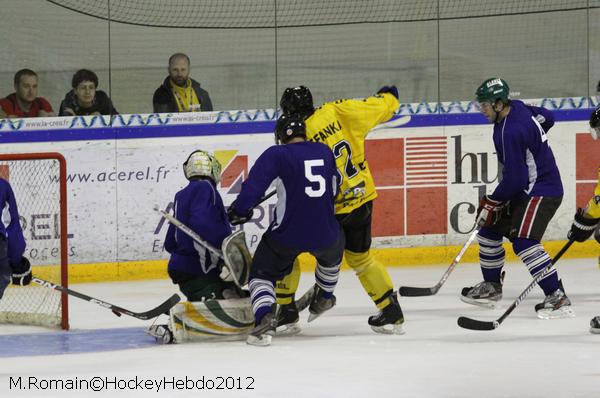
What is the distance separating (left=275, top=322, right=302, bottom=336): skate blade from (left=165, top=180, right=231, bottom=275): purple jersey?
390 mm

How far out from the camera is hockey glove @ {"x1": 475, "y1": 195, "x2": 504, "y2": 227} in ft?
22.1

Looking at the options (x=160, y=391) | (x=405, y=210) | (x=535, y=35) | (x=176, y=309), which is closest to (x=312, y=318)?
(x=176, y=309)

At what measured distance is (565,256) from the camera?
28.7 ft

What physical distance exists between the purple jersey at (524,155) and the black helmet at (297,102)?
1.03m

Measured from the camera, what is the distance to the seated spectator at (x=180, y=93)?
27.7 ft

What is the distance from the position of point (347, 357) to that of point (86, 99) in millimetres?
3314

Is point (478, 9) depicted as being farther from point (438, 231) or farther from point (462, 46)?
point (438, 231)

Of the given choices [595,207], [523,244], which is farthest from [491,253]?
[595,207]

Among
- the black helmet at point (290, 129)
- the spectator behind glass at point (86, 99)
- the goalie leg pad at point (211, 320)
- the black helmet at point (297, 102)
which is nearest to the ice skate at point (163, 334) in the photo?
the goalie leg pad at point (211, 320)

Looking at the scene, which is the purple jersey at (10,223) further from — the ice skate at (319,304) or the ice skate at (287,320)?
the ice skate at (319,304)

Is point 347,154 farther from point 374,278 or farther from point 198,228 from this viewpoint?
point 198,228

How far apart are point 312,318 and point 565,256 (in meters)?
2.92

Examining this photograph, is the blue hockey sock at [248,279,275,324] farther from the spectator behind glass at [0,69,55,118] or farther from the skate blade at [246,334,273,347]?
the spectator behind glass at [0,69,55,118]

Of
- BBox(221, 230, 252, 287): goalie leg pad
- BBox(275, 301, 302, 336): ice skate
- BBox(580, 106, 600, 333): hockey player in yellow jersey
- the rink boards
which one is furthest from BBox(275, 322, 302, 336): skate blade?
the rink boards
